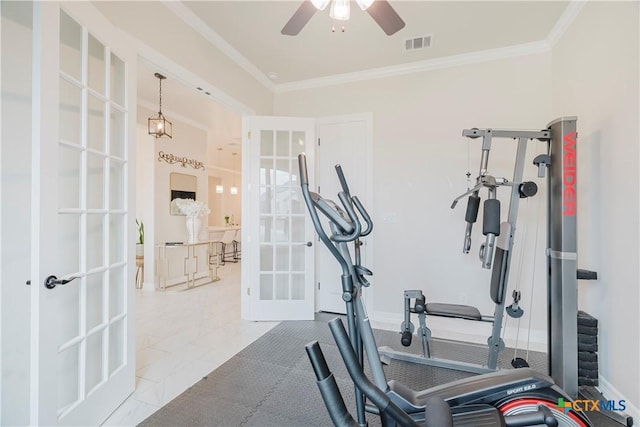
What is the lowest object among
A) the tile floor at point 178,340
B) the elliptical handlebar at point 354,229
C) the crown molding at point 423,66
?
the tile floor at point 178,340

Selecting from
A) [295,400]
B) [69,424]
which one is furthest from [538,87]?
[69,424]

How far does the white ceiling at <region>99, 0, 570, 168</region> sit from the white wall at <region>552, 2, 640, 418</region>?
488mm

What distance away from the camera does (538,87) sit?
9.24ft

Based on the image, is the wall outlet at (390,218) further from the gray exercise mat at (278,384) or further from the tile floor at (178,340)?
the tile floor at (178,340)

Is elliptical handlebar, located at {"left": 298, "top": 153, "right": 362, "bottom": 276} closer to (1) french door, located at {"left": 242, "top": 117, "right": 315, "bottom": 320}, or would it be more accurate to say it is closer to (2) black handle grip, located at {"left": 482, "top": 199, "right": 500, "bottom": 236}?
(2) black handle grip, located at {"left": 482, "top": 199, "right": 500, "bottom": 236}

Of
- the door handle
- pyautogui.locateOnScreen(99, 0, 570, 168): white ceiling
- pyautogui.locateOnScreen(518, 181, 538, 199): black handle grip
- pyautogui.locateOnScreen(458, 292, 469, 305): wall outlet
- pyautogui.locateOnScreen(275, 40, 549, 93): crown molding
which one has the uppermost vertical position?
pyautogui.locateOnScreen(99, 0, 570, 168): white ceiling

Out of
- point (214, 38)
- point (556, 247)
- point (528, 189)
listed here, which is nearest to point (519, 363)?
point (556, 247)

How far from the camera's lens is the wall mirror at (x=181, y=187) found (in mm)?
4992

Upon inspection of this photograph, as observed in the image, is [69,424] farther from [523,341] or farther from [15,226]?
[523,341]

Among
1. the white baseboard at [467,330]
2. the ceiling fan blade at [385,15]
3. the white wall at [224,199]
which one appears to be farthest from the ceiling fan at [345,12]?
the white wall at [224,199]

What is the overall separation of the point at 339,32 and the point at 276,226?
212cm

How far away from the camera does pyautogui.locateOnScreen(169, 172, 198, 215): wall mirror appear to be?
16.4ft

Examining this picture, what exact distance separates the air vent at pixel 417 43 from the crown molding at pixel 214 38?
5.47 feet

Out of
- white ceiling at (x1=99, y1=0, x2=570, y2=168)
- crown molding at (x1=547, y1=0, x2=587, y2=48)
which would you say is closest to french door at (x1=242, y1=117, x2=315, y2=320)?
white ceiling at (x1=99, y1=0, x2=570, y2=168)
